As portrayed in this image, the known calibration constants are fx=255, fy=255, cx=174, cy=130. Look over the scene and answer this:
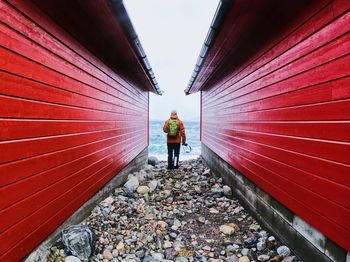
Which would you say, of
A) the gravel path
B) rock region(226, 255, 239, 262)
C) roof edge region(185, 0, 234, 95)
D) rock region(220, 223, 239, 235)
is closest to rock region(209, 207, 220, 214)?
the gravel path

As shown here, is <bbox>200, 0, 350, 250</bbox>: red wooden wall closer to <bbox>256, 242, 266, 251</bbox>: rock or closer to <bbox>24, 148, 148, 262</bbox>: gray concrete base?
<bbox>256, 242, 266, 251</bbox>: rock

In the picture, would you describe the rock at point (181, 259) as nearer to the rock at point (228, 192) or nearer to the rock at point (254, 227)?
the rock at point (254, 227)

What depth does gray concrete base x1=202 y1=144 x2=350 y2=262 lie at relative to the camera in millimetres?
2571

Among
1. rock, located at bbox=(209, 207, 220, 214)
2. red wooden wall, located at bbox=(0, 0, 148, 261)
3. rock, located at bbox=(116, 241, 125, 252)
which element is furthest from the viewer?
rock, located at bbox=(209, 207, 220, 214)

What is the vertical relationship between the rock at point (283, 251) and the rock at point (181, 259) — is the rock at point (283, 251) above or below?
above

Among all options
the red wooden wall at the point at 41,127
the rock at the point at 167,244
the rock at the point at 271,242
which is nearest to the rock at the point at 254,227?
the rock at the point at 271,242

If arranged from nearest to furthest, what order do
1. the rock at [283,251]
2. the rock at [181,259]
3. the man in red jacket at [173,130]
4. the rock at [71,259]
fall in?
the rock at [71,259] → the rock at [283,251] → the rock at [181,259] → the man in red jacket at [173,130]

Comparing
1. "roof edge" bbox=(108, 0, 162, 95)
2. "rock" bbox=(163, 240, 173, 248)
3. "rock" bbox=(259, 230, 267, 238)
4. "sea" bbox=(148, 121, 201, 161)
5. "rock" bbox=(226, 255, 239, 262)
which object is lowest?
"sea" bbox=(148, 121, 201, 161)

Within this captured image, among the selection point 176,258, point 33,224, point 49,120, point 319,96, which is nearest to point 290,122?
point 319,96

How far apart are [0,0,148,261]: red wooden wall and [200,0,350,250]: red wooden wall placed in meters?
2.42

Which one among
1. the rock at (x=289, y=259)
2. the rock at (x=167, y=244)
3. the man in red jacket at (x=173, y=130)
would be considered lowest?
the rock at (x=167, y=244)

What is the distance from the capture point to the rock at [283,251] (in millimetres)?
3266

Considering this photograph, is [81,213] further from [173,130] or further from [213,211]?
[173,130]

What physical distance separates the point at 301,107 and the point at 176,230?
289 centimetres
